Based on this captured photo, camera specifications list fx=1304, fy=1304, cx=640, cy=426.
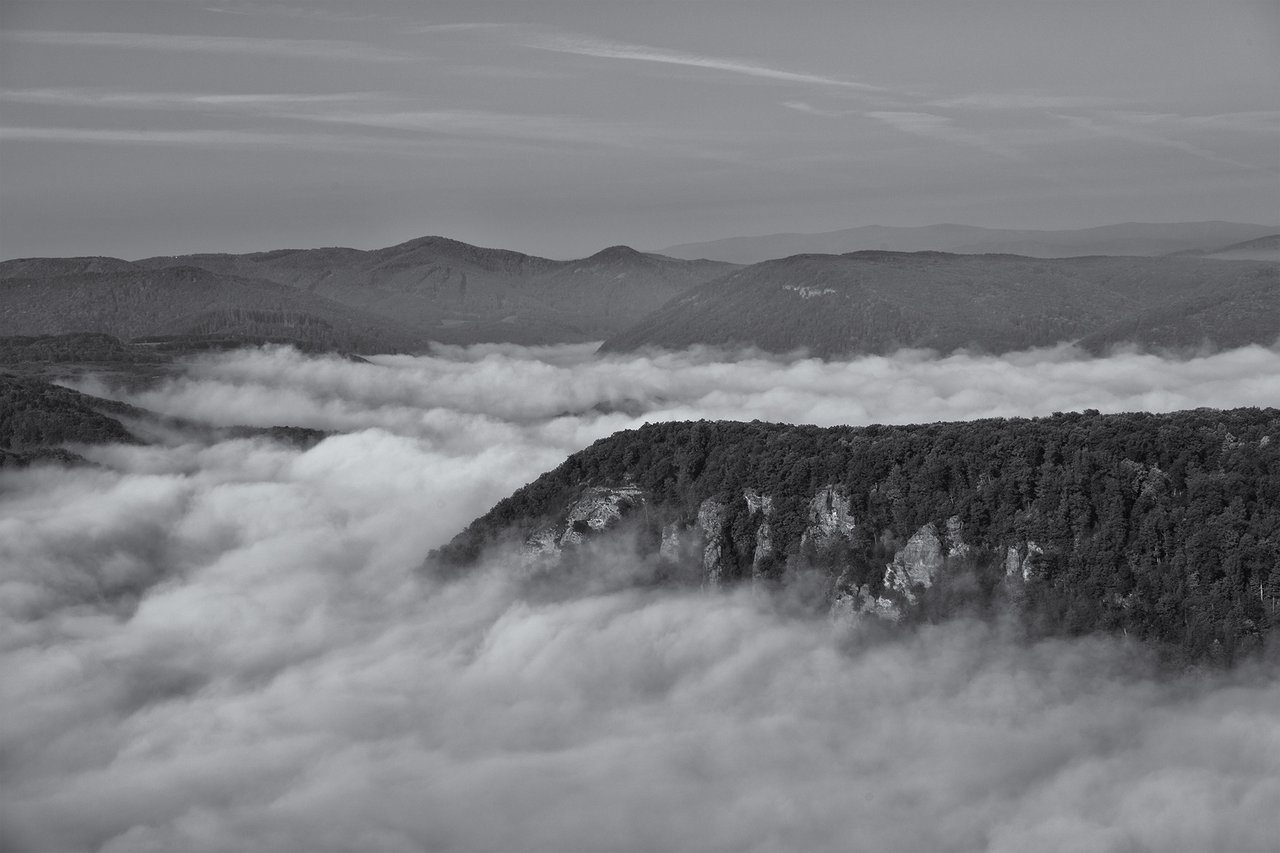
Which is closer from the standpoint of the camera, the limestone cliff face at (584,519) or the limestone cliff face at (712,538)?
the limestone cliff face at (712,538)

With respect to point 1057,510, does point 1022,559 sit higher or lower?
lower

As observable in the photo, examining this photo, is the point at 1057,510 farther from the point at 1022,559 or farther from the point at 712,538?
the point at 712,538

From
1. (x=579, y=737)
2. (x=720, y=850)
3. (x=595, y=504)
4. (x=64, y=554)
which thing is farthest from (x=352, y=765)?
(x=64, y=554)

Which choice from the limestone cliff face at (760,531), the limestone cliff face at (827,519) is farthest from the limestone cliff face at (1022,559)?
the limestone cliff face at (760,531)

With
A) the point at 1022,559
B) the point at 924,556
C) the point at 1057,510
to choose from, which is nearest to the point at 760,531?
the point at 924,556

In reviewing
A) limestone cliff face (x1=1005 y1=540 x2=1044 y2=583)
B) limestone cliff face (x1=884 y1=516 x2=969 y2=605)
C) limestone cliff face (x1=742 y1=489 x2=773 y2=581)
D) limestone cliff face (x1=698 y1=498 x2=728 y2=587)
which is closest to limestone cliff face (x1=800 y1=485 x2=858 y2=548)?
limestone cliff face (x1=742 y1=489 x2=773 y2=581)

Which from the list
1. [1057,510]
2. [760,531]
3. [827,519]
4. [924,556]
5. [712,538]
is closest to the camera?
[1057,510]

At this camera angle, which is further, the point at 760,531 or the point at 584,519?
the point at 584,519

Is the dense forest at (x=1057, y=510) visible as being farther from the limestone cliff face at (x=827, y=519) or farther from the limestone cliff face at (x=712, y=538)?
the limestone cliff face at (x=712, y=538)

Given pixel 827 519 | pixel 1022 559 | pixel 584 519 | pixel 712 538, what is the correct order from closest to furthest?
pixel 1022 559 < pixel 827 519 < pixel 712 538 < pixel 584 519
